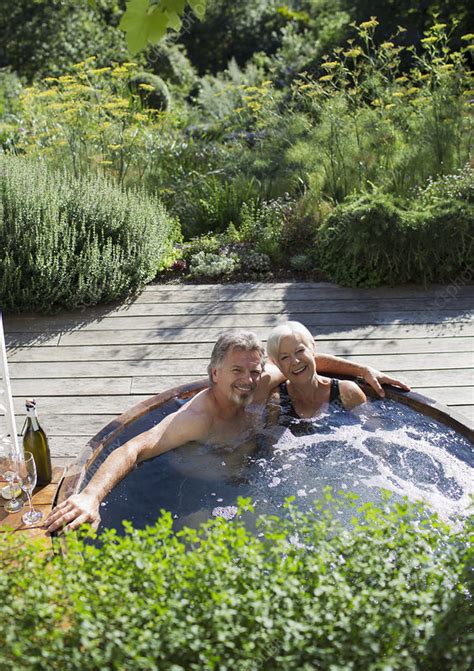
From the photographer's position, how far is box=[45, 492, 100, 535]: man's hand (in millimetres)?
2635

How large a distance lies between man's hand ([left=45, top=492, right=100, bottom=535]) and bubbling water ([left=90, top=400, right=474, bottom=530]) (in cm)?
11

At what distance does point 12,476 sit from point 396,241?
3711 millimetres

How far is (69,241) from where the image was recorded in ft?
18.1

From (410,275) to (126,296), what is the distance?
2.17 meters

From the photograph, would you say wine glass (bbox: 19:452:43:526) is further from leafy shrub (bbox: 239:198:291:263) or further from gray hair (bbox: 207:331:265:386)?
leafy shrub (bbox: 239:198:291:263)

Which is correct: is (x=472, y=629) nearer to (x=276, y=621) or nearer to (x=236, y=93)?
(x=276, y=621)

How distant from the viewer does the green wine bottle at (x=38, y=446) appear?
3.11 m

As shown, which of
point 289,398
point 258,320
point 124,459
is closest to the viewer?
point 124,459

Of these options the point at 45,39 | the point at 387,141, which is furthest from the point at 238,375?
the point at 45,39

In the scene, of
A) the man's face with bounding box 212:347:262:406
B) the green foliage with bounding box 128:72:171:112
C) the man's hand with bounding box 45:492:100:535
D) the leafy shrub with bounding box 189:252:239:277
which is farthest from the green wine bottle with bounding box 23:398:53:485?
the green foliage with bounding box 128:72:171:112

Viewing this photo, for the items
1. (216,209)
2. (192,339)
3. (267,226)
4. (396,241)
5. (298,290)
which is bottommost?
(192,339)

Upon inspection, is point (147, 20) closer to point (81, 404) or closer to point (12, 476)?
point (12, 476)

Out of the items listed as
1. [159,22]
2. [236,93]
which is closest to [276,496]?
[159,22]

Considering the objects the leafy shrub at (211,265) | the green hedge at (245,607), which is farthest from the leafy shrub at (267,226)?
the green hedge at (245,607)
